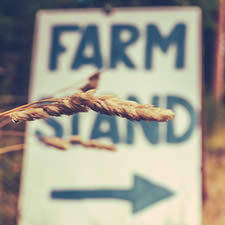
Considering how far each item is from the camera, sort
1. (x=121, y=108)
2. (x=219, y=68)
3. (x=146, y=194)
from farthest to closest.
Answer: (x=219, y=68) → (x=146, y=194) → (x=121, y=108)

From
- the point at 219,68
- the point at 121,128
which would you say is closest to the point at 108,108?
the point at 121,128

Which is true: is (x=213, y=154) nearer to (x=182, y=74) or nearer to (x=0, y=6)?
(x=182, y=74)

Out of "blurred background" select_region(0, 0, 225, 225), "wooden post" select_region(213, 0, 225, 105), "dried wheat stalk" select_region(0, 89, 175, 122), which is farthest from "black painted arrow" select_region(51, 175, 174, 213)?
"wooden post" select_region(213, 0, 225, 105)

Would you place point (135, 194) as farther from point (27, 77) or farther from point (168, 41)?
point (27, 77)

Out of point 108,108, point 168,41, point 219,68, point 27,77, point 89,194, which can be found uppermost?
point 219,68

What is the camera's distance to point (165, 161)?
1040 mm

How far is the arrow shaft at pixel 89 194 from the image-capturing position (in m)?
1.03

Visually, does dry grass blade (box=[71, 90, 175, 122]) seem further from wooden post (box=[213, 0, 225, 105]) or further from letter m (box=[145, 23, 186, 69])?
wooden post (box=[213, 0, 225, 105])

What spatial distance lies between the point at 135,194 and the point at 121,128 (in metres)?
0.23

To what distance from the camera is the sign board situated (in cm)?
103

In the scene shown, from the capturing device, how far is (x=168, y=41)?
43.5 inches

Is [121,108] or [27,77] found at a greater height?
[27,77]

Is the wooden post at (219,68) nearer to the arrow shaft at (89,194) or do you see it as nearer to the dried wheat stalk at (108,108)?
the arrow shaft at (89,194)

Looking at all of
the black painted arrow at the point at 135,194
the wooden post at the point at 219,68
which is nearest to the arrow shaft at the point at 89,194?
the black painted arrow at the point at 135,194
